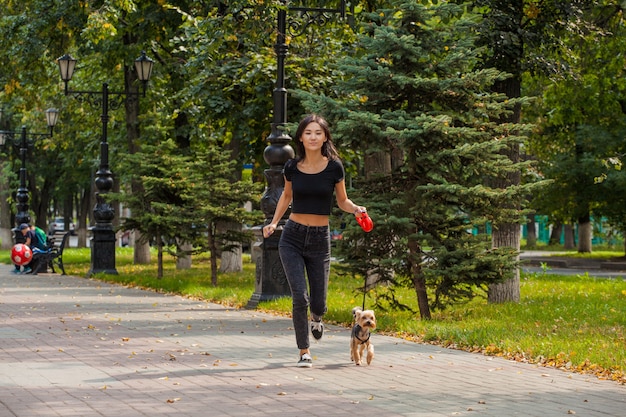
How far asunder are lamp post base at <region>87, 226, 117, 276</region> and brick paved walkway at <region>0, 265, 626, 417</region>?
1268 centimetres

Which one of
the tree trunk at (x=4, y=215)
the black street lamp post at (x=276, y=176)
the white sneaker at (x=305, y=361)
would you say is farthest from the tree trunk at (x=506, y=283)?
the tree trunk at (x=4, y=215)

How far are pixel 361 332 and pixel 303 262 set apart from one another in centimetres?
73

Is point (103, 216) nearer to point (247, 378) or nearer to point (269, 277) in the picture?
point (269, 277)

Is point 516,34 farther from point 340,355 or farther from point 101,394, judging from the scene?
point 101,394

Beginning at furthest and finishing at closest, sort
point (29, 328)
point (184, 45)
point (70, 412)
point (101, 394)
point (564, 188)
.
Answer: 1. point (564, 188)
2. point (184, 45)
3. point (29, 328)
4. point (101, 394)
5. point (70, 412)

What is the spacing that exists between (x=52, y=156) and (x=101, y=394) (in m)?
48.6

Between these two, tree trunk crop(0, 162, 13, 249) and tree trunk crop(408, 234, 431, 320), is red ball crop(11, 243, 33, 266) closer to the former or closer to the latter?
tree trunk crop(408, 234, 431, 320)

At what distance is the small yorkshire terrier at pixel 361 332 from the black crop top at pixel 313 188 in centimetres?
86

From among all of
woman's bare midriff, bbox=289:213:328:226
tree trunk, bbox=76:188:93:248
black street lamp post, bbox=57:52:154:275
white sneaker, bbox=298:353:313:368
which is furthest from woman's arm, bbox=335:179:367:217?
tree trunk, bbox=76:188:93:248

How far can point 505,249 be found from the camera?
1344cm

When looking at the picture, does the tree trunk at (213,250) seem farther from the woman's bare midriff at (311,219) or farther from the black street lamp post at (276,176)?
the woman's bare midriff at (311,219)

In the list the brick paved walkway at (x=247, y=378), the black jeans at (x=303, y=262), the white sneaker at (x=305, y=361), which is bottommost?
the brick paved walkway at (x=247, y=378)

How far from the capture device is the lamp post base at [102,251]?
26.5 m

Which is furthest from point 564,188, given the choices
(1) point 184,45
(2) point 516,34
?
(2) point 516,34
